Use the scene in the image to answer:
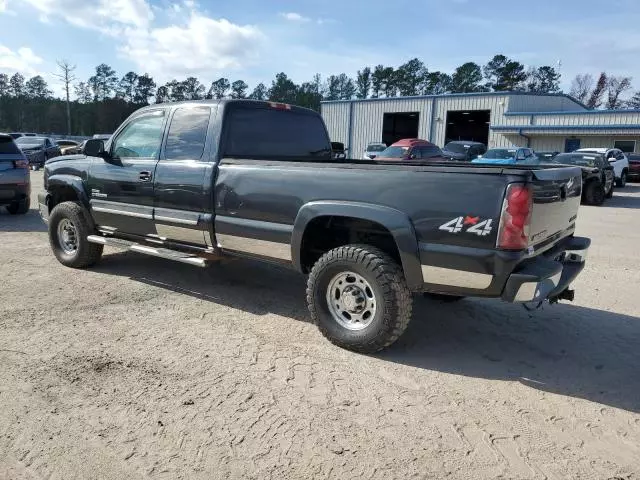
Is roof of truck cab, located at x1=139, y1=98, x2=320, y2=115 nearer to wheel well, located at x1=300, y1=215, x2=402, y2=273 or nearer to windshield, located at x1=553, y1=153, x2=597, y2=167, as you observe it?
wheel well, located at x1=300, y1=215, x2=402, y2=273

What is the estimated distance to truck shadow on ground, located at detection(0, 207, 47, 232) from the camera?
9.66m

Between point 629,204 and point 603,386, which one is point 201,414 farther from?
point 629,204

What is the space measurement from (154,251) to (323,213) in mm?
2215

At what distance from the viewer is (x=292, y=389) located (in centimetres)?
359

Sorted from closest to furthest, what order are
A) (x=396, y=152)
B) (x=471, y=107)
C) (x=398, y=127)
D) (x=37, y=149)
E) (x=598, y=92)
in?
(x=396, y=152)
(x=37, y=149)
(x=471, y=107)
(x=398, y=127)
(x=598, y=92)

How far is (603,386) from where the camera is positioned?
12.3ft

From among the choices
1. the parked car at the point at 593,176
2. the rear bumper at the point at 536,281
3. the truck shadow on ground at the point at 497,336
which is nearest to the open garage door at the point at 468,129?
the parked car at the point at 593,176

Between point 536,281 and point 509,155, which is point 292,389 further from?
point 509,155

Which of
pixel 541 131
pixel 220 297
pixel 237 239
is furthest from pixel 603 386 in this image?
pixel 541 131

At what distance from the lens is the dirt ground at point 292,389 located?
2803 mm

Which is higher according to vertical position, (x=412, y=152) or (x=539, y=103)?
(x=539, y=103)

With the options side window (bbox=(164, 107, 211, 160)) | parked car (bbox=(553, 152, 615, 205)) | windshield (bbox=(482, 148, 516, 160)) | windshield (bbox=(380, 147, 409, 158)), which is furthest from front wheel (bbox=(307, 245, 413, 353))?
windshield (bbox=(380, 147, 409, 158))

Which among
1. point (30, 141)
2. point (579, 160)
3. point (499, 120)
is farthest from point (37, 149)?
point (499, 120)

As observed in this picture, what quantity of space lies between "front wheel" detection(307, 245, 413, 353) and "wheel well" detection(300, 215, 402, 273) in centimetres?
22
